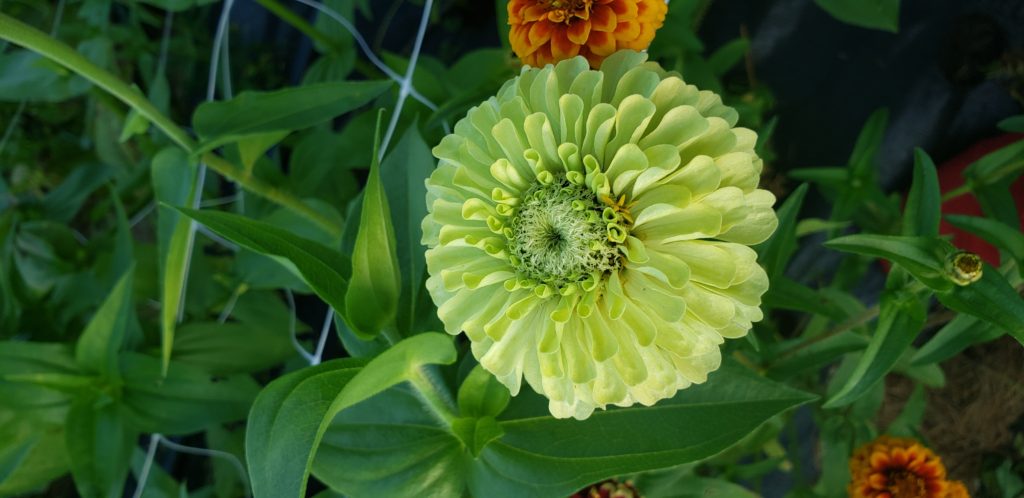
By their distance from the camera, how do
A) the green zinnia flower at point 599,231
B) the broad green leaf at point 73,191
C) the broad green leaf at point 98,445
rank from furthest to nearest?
the broad green leaf at point 73,191, the broad green leaf at point 98,445, the green zinnia flower at point 599,231

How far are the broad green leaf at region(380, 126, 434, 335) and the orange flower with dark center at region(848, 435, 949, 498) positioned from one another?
0.46m

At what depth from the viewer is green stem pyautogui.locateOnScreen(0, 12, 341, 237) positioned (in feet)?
1.71

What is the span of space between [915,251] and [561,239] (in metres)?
0.29

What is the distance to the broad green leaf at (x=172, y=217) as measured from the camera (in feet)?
2.17

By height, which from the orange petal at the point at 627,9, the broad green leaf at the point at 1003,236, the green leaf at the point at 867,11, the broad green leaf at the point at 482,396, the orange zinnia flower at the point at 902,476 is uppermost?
the green leaf at the point at 867,11

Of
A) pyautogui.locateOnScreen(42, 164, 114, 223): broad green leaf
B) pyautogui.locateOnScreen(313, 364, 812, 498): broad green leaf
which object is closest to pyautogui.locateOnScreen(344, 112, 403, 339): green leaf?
pyautogui.locateOnScreen(313, 364, 812, 498): broad green leaf

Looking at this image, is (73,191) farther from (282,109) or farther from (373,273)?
(373,273)

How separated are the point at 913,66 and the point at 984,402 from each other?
54cm

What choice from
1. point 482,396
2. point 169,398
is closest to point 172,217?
point 169,398

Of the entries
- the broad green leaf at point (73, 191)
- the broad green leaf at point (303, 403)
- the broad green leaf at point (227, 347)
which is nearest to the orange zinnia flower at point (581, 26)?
the broad green leaf at point (303, 403)

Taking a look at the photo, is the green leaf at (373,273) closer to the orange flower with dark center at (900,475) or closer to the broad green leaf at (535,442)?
the broad green leaf at (535,442)

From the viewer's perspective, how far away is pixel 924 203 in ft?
1.86

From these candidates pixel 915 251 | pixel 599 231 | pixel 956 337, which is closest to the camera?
pixel 599 231

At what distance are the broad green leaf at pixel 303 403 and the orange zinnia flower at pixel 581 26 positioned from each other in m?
0.20
